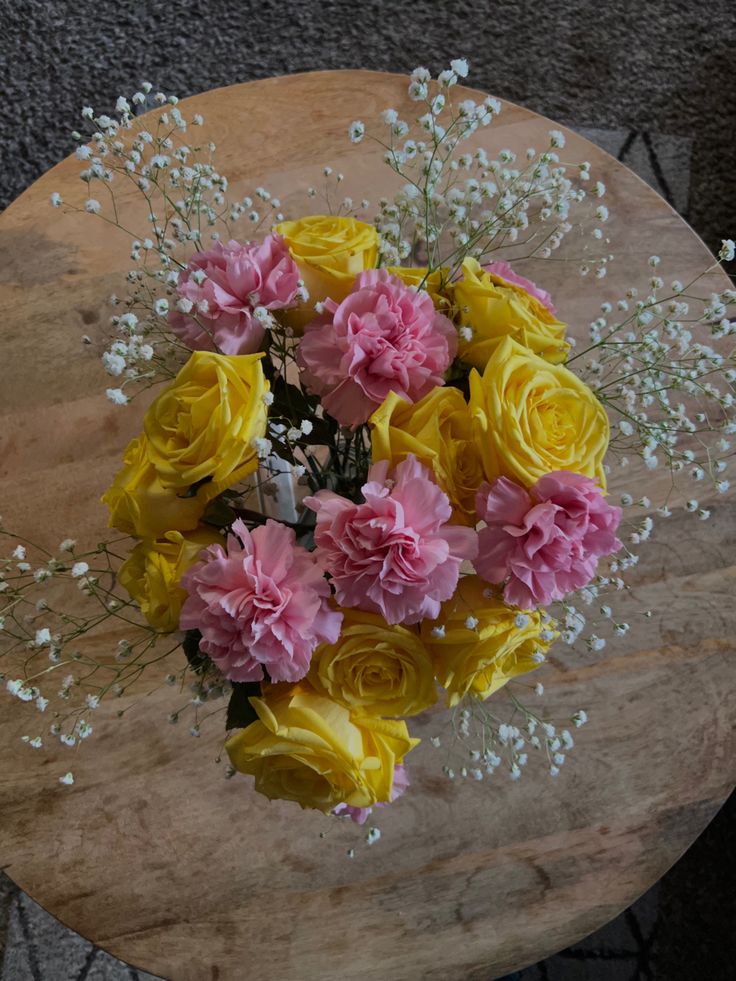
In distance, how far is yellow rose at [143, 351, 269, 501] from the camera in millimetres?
472

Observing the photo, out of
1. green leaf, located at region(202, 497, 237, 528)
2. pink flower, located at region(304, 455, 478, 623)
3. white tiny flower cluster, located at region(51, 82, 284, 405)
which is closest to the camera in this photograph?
pink flower, located at region(304, 455, 478, 623)

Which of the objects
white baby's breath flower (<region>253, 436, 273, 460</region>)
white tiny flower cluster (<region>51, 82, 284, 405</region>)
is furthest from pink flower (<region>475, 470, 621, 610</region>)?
white tiny flower cluster (<region>51, 82, 284, 405</region>)

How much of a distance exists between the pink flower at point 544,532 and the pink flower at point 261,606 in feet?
0.32

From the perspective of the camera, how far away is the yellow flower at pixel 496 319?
52 cm

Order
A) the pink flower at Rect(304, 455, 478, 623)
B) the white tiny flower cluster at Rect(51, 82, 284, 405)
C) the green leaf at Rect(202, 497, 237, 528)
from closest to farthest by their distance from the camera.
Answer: the pink flower at Rect(304, 455, 478, 623) → the green leaf at Rect(202, 497, 237, 528) → the white tiny flower cluster at Rect(51, 82, 284, 405)

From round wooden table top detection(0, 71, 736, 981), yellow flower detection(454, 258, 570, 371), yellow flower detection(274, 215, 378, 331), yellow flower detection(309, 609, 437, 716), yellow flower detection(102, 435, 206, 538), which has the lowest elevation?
round wooden table top detection(0, 71, 736, 981)

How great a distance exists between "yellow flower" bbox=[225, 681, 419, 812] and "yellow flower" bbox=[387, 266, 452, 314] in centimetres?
26

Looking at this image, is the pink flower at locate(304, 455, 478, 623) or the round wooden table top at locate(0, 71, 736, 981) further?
the round wooden table top at locate(0, 71, 736, 981)

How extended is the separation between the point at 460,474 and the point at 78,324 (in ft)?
1.80

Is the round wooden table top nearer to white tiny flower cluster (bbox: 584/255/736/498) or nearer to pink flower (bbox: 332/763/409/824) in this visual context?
white tiny flower cluster (bbox: 584/255/736/498)

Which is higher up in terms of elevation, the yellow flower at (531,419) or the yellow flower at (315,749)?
the yellow flower at (531,419)

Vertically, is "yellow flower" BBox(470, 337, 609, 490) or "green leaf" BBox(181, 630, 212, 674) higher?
"yellow flower" BBox(470, 337, 609, 490)

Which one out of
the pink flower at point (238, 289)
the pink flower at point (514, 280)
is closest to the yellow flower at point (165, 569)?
the pink flower at point (238, 289)

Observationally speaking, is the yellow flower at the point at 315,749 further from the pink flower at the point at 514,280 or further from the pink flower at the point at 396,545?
the pink flower at the point at 514,280
